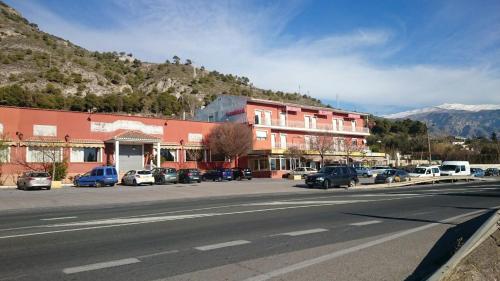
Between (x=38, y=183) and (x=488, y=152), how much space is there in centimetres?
8398

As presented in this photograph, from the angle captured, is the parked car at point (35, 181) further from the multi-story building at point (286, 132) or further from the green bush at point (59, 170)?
the multi-story building at point (286, 132)

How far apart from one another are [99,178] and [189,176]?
7901 mm

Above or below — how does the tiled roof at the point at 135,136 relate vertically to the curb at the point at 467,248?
above

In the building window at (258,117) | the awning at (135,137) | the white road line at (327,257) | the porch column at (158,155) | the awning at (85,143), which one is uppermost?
the building window at (258,117)

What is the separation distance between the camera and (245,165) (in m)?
54.6

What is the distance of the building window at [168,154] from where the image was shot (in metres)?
47.0

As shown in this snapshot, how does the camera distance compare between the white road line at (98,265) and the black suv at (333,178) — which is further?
the black suv at (333,178)

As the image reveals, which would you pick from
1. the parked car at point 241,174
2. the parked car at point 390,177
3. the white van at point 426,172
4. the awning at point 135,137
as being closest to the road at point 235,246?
the parked car at point 390,177

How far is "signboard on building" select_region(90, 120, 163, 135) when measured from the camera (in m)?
42.3

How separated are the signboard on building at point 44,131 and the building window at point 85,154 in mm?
2318

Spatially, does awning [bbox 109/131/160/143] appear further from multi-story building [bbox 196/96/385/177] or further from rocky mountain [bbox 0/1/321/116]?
rocky mountain [bbox 0/1/321/116]

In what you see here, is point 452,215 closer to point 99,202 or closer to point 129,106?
point 99,202

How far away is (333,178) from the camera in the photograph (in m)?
31.7

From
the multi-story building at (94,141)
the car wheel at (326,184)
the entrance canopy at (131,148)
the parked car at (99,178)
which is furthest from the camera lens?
the entrance canopy at (131,148)
